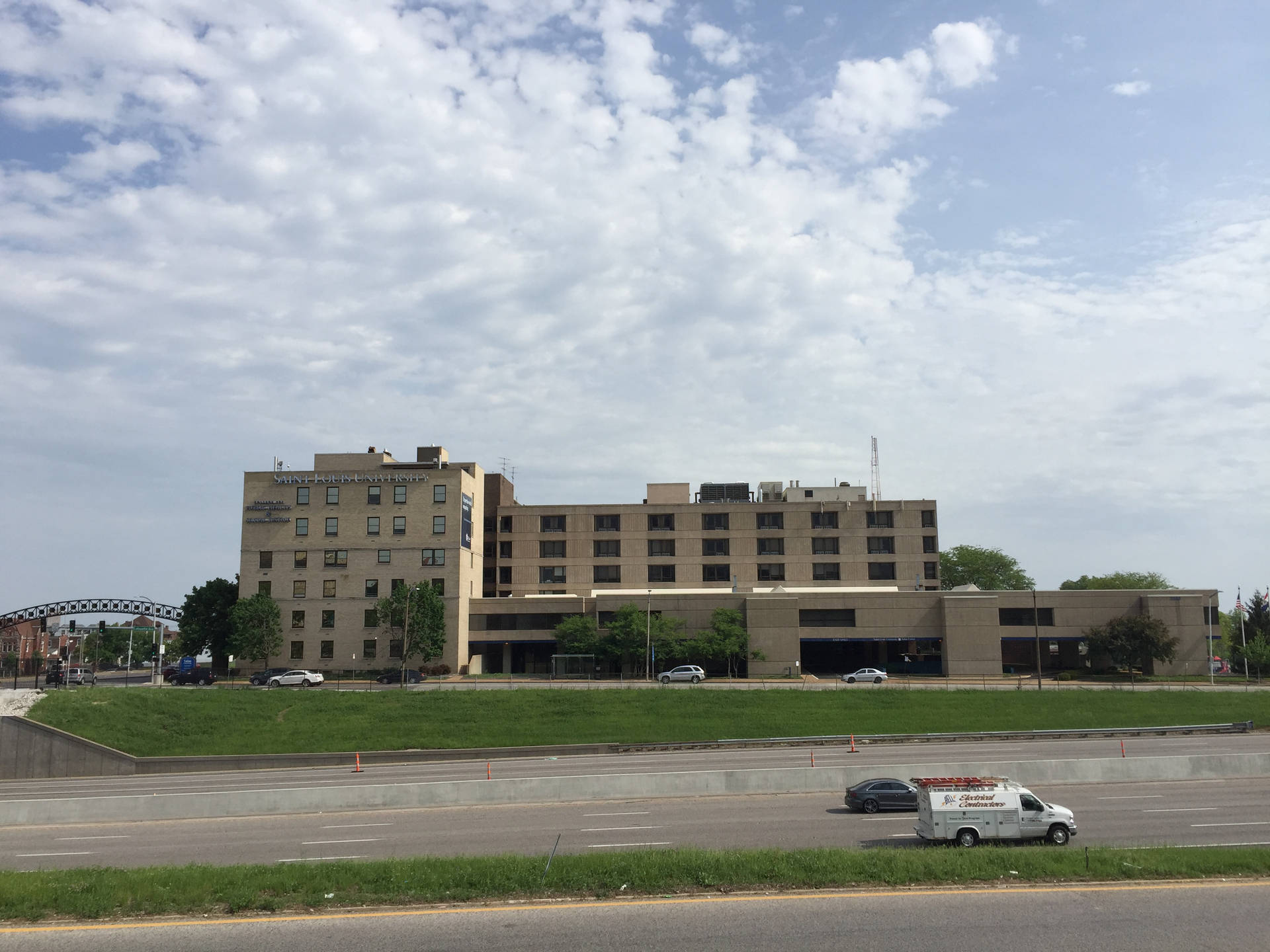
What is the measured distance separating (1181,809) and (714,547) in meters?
75.6

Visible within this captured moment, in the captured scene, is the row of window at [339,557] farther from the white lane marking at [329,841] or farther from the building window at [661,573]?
the white lane marking at [329,841]

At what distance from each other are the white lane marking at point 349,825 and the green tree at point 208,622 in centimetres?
6629

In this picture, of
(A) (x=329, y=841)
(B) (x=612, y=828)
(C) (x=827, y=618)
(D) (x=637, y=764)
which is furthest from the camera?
(C) (x=827, y=618)

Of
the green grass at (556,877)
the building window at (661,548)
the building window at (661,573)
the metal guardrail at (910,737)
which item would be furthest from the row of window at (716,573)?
the green grass at (556,877)

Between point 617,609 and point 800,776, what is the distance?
188ft

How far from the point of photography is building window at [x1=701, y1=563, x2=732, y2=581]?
102 metres

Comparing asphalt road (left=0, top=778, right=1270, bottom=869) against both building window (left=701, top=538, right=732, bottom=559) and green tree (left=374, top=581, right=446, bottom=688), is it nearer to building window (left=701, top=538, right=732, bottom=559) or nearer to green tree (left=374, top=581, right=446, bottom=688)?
green tree (left=374, top=581, right=446, bottom=688)

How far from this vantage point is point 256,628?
281 ft

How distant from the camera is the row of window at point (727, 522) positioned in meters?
102

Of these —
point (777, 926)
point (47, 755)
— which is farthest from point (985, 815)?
point (47, 755)

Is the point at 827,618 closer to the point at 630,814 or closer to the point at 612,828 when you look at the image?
the point at 630,814

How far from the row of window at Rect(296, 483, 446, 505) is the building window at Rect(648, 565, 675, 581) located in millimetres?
24772

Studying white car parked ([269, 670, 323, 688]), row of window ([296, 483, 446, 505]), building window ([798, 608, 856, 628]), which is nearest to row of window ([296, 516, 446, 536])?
row of window ([296, 483, 446, 505])

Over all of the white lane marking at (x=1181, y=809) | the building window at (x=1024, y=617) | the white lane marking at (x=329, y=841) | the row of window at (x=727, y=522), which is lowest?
the white lane marking at (x=329, y=841)
